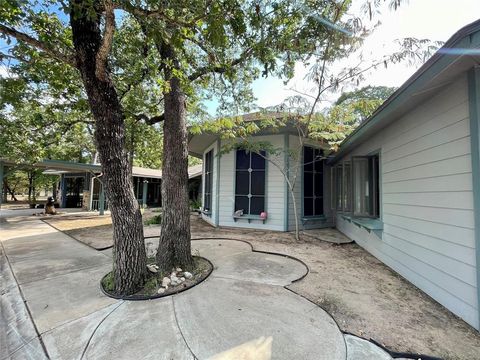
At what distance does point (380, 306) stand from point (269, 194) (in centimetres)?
444

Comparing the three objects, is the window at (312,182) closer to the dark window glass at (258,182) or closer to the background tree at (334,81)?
the background tree at (334,81)

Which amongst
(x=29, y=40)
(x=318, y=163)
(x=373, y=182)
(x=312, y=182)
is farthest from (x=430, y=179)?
(x=29, y=40)

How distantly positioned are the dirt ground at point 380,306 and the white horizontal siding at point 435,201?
0.22 m

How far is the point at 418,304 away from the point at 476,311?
57cm

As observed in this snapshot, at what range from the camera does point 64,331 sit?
2.16m

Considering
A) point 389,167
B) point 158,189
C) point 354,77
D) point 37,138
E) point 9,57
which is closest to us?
point 9,57

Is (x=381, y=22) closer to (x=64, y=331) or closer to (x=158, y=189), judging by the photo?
(x=64, y=331)

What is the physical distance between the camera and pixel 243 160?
7.26 metres

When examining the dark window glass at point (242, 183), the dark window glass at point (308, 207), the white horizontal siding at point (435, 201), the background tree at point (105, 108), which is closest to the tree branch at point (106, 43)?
the background tree at point (105, 108)

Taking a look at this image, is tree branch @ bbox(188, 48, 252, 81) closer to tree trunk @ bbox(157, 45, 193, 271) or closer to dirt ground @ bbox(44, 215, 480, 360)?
tree trunk @ bbox(157, 45, 193, 271)

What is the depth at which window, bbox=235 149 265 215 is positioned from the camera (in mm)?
7003

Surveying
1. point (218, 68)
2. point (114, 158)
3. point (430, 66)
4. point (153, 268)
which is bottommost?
point (153, 268)

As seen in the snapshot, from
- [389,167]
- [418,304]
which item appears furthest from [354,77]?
[418,304]

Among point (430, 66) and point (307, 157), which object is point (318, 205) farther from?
point (430, 66)
